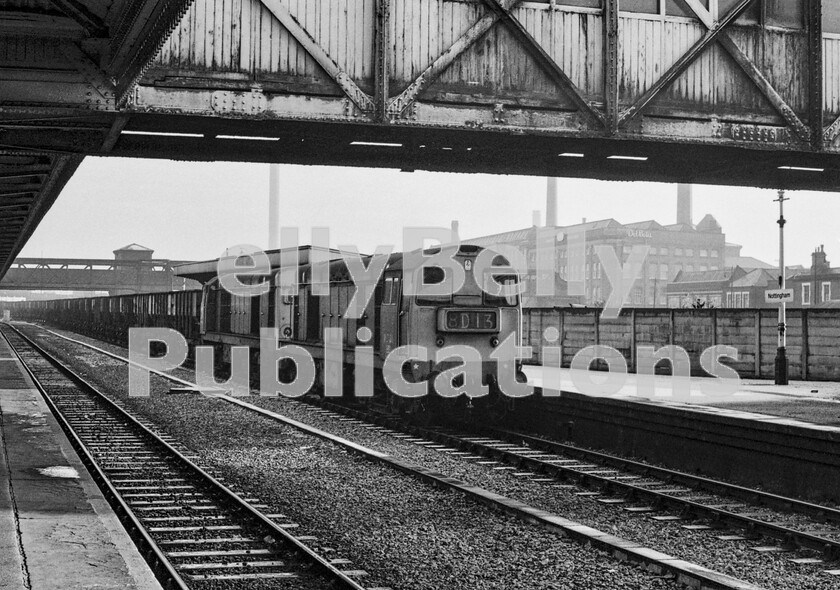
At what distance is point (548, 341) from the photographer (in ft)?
95.8

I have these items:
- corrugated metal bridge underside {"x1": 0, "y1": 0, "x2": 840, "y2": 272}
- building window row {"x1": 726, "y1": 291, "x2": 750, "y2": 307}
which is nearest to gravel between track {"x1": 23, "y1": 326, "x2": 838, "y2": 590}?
corrugated metal bridge underside {"x1": 0, "y1": 0, "x2": 840, "y2": 272}

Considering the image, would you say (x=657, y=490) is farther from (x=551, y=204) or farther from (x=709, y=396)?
(x=551, y=204)

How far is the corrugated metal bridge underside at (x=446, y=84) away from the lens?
10039 mm

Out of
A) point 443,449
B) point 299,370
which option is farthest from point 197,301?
point 443,449

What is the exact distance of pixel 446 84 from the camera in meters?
10.9

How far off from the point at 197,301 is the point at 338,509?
87.6 ft

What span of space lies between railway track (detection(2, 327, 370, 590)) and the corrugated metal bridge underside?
4231 mm

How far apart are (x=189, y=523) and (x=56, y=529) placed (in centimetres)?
170

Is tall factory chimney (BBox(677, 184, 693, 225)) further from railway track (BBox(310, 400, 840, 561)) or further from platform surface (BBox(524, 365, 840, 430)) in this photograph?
railway track (BBox(310, 400, 840, 561))

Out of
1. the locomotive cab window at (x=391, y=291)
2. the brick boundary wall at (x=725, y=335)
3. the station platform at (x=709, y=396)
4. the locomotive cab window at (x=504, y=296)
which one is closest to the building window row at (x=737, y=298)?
the brick boundary wall at (x=725, y=335)

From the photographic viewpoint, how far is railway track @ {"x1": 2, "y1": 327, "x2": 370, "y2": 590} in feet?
24.1

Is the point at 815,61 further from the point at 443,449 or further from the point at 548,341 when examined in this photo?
the point at 548,341

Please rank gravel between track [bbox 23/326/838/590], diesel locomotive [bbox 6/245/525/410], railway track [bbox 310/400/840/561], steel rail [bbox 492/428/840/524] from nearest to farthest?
gravel between track [bbox 23/326/838/590] → railway track [bbox 310/400/840/561] → steel rail [bbox 492/428/840/524] → diesel locomotive [bbox 6/245/525/410]

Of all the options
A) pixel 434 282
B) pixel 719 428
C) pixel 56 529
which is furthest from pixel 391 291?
pixel 56 529
